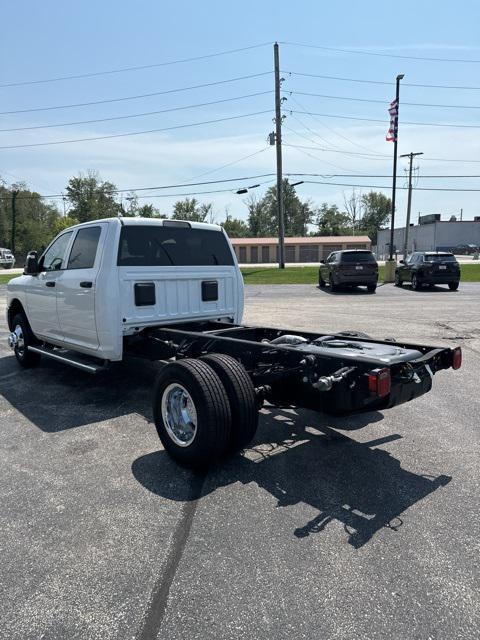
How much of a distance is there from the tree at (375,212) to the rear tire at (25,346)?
397 ft

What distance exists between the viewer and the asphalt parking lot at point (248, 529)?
2.38 m

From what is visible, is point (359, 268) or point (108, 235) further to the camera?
point (359, 268)

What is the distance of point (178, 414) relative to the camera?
4242mm

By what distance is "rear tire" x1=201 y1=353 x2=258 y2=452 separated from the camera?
3835mm

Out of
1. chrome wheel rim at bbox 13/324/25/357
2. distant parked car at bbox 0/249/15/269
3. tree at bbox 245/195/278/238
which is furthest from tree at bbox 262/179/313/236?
chrome wheel rim at bbox 13/324/25/357

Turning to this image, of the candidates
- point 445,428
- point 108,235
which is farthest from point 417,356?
point 108,235

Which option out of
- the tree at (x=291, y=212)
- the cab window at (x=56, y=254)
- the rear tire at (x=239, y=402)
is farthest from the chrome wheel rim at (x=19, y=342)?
the tree at (x=291, y=212)

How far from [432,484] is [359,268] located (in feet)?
60.9

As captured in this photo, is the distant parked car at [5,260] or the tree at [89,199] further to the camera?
the tree at [89,199]

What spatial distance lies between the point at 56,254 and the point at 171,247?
1823 mm

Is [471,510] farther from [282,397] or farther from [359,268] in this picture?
[359,268]

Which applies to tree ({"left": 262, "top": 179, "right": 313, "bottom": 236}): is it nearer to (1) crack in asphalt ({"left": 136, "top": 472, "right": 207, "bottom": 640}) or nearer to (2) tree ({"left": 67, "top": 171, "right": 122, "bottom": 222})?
(2) tree ({"left": 67, "top": 171, "right": 122, "bottom": 222})

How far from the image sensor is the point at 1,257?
55.8 metres

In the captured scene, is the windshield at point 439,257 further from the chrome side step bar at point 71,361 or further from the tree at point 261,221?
the tree at point 261,221
